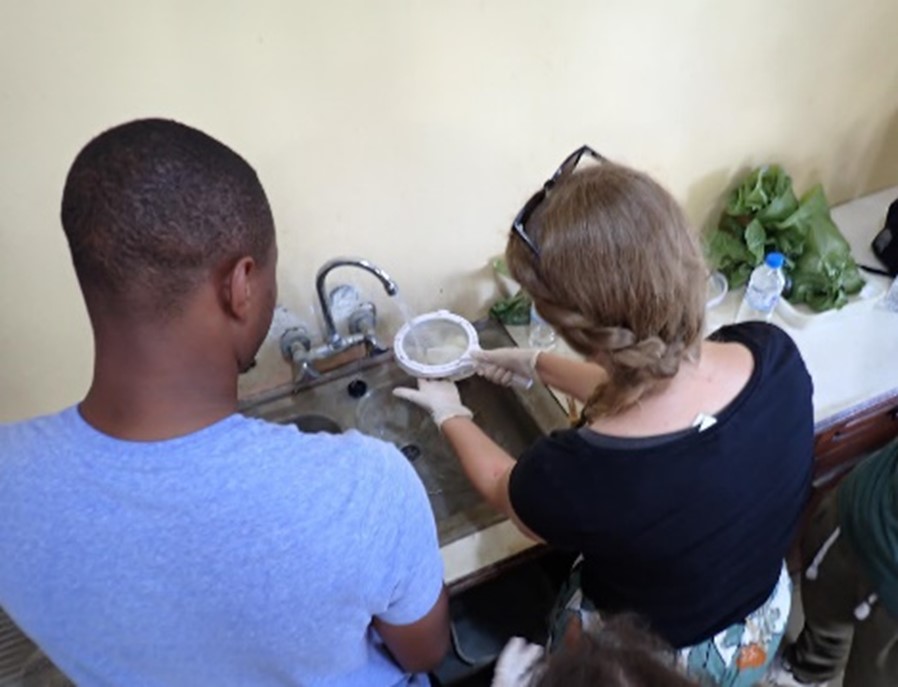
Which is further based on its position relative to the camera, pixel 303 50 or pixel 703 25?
pixel 703 25

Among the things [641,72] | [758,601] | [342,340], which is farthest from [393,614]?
[641,72]

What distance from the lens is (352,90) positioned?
1341mm

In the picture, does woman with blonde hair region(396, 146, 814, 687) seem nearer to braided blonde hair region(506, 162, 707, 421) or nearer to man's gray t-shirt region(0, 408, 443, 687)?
braided blonde hair region(506, 162, 707, 421)

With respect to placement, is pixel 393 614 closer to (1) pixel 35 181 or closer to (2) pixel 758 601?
(2) pixel 758 601

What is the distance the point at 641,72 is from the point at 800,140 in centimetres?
61

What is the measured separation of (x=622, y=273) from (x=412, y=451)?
2.51 feet

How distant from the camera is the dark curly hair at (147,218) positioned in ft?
2.30

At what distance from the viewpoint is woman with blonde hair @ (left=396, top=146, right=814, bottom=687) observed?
990 millimetres

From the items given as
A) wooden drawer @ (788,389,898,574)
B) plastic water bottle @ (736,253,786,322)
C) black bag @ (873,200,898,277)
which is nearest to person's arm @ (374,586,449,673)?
wooden drawer @ (788,389,898,574)

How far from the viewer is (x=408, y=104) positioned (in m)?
1.41

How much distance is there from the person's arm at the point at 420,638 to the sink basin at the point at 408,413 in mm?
455

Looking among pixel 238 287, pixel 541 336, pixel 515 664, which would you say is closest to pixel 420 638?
pixel 515 664

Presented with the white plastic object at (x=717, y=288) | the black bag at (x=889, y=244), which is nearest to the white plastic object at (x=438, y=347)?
the white plastic object at (x=717, y=288)

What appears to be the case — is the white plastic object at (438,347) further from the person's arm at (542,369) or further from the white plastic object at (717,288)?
the white plastic object at (717,288)
